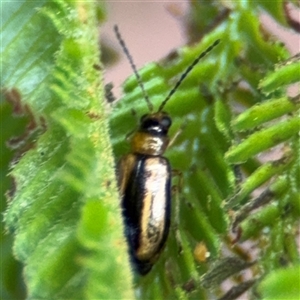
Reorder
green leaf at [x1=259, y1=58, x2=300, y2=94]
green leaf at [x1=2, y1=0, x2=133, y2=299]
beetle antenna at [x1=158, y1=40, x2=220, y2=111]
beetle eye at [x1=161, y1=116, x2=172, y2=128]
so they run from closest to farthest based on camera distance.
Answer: green leaf at [x1=2, y1=0, x2=133, y2=299]
green leaf at [x1=259, y1=58, x2=300, y2=94]
beetle antenna at [x1=158, y1=40, x2=220, y2=111]
beetle eye at [x1=161, y1=116, x2=172, y2=128]

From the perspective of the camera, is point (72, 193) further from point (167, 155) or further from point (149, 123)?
point (149, 123)

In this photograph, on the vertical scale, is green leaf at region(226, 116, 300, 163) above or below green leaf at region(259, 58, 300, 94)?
below

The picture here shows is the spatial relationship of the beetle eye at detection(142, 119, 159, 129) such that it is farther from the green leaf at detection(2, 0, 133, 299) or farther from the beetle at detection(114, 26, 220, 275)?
the green leaf at detection(2, 0, 133, 299)

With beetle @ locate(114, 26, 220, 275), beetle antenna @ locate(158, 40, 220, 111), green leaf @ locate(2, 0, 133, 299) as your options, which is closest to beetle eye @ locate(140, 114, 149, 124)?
beetle @ locate(114, 26, 220, 275)

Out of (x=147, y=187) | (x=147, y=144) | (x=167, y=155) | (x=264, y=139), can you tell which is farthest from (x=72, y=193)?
(x=147, y=144)

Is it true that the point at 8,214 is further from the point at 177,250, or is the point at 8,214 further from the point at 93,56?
the point at 177,250

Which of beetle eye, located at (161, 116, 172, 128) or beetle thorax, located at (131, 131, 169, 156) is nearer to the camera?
beetle eye, located at (161, 116, 172, 128)

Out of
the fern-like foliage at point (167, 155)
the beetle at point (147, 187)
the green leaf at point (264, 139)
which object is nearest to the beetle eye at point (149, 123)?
the beetle at point (147, 187)
